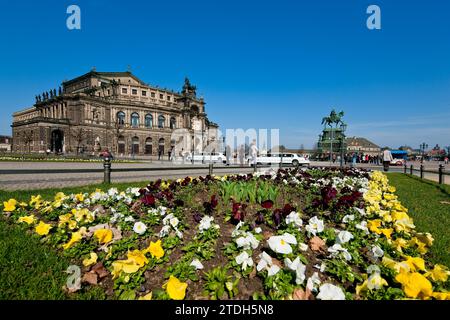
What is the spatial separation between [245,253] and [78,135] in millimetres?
60488

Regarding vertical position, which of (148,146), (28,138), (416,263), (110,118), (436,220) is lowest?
(436,220)

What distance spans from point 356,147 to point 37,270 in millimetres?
122494

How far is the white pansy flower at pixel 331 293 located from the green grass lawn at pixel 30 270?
6.31 ft

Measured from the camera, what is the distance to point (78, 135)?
52906 millimetres

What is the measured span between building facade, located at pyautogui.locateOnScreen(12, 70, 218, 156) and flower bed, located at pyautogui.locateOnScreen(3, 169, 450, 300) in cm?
5637

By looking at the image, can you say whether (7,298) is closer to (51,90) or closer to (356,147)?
(51,90)

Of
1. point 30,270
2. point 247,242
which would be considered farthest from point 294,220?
point 30,270

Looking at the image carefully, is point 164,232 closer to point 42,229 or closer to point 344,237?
point 42,229

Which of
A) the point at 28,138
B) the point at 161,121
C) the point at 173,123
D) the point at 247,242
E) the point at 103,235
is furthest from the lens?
the point at 173,123

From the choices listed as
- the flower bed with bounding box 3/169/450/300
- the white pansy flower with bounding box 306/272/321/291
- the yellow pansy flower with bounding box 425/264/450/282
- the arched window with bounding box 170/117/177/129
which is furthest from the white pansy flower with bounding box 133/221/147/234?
the arched window with bounding box 170/117/177/129

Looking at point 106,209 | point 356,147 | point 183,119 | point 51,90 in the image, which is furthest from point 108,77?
point 356,147

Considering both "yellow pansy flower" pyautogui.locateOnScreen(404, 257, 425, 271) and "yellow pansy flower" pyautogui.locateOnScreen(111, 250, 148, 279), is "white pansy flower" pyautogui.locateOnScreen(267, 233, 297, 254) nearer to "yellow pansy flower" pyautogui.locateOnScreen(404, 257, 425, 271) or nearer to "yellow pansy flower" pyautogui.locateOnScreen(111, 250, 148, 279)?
"yellow pansy flower" pyautogui.locateOnScreen(404, 257, 425, 271)

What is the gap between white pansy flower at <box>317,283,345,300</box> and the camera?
71.7 inches

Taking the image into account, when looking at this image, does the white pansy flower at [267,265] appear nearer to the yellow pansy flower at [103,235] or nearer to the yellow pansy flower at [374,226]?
the yellow pansy flower at [374,226]
